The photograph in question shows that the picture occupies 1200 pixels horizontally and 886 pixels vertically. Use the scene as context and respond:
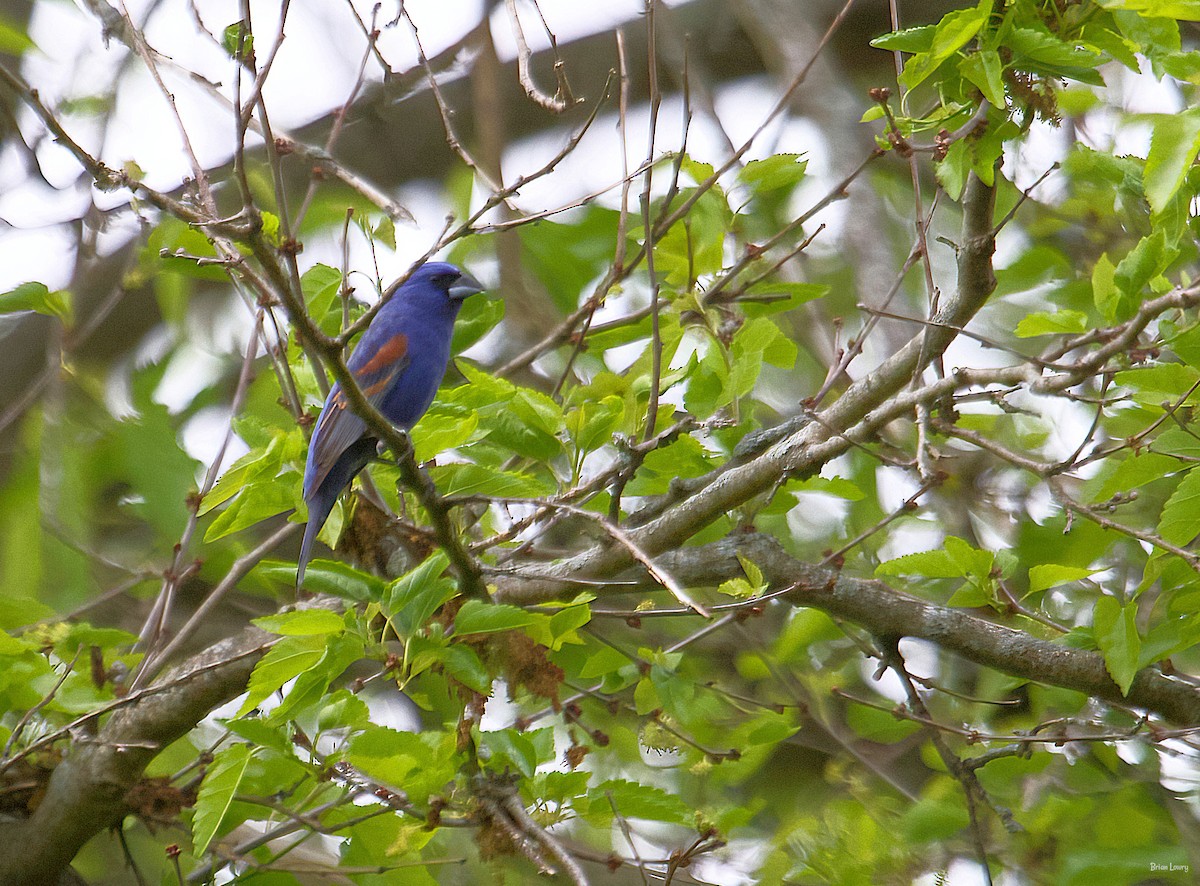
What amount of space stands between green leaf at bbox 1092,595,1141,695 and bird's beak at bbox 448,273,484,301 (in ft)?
8.73

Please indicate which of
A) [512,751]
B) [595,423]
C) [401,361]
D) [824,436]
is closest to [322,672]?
[512,751]

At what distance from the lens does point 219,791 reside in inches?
105

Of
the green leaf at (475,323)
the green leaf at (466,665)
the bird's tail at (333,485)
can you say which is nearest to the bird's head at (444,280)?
the green leaf at (475,323)

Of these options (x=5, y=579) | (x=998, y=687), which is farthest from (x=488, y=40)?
(x=998, y=687)

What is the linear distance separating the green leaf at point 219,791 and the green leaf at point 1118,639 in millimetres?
2111

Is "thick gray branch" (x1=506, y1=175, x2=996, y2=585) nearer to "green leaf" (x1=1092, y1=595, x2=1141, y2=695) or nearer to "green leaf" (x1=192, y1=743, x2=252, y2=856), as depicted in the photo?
"green leaf" (x1=1092, y1=595, x2=1141, y2=695)

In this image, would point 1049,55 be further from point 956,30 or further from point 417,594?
point 417,594

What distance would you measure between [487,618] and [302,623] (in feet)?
1.29

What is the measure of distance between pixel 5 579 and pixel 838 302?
3.97 meters

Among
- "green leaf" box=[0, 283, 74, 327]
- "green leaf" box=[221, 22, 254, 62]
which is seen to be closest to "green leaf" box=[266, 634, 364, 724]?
"green leaf" box=[221, 22, 254, 62]

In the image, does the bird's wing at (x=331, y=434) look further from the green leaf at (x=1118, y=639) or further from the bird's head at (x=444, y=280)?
the green leaf at (x=1118, y=639)

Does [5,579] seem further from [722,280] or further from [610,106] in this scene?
[610,106]

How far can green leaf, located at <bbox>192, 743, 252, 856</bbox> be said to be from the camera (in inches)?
102

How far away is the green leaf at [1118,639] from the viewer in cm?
281
